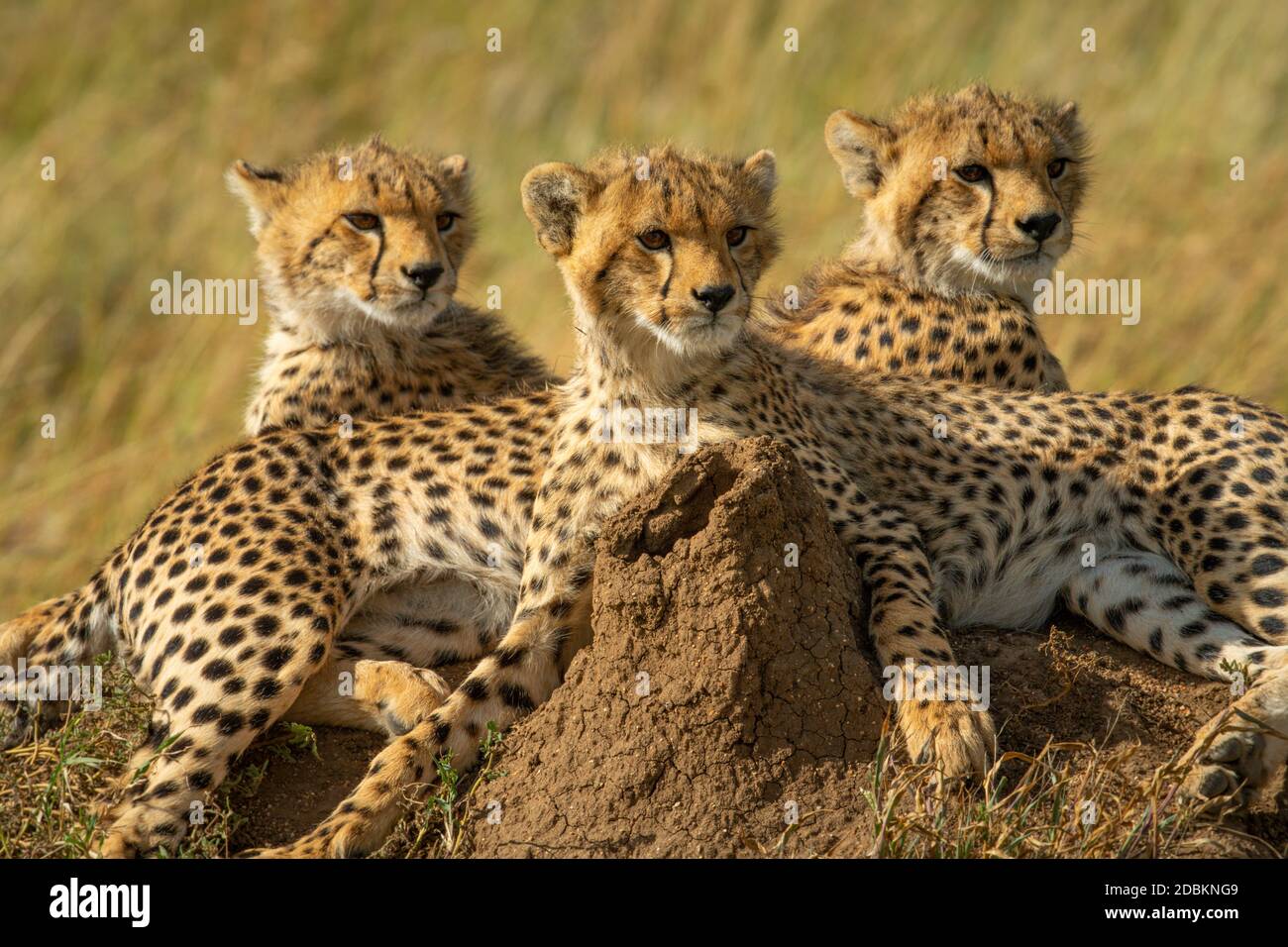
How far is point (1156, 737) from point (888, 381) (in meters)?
1.42

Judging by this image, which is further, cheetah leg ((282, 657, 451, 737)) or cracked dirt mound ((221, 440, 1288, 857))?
cheetah leg ((282, 657, 451, 737))

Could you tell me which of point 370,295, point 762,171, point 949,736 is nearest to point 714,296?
point 762,171

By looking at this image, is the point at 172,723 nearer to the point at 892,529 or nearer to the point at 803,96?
the point at 892,529

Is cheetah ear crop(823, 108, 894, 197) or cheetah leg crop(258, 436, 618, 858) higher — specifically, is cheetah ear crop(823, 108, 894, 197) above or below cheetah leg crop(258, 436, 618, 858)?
above

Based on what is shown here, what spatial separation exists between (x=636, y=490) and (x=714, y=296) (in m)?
0.48

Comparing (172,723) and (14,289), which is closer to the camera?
(172,723)

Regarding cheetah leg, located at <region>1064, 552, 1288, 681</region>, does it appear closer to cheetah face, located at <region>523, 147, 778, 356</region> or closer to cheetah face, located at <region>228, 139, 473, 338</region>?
cheetah face, located at <region>523, 147, 778, 356</region>

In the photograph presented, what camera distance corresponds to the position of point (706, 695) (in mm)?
3527

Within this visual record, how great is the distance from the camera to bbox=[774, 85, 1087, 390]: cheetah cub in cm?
530

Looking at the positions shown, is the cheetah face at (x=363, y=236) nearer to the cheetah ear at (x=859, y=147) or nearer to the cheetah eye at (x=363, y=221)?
the cheetah eye at (x=363, y=221)

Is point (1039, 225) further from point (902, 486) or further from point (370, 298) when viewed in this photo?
point (370, 298)

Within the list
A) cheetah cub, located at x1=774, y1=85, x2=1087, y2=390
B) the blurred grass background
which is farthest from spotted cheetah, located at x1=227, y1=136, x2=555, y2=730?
the blurred grass background

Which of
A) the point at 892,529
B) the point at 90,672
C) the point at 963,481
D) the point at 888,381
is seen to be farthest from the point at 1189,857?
the point at 90,672

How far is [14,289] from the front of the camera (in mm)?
8312
